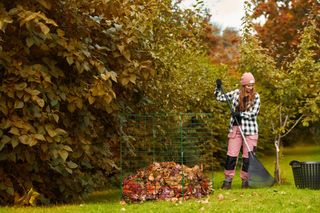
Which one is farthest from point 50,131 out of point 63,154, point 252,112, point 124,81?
point 252,112

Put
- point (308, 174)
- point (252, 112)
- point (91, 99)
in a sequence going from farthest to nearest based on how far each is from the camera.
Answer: point (252, 112), point (308, 174), point (91, 99)

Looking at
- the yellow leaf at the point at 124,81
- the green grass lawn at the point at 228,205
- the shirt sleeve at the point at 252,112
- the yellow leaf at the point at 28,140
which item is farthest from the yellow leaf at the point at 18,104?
the shirt sleeve at the point at 252,112

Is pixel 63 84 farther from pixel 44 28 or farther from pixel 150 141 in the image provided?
pixel 150 141

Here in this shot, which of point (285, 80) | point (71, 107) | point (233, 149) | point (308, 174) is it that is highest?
point (285, 80)

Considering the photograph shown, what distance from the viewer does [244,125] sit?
889cm

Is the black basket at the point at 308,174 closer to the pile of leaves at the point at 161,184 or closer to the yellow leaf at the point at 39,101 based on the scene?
the pile of leaves at the point at 161,184

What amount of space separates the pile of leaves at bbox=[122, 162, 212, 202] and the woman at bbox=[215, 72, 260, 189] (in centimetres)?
134

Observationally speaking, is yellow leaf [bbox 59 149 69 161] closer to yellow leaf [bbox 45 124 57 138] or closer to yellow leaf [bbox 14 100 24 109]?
yellow leaf [bbox 45 124 57 138]

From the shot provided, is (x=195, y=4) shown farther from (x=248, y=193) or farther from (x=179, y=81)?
(x=248, y=193)

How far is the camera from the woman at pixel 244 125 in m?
8.88

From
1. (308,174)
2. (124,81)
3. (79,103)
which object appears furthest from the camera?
(308,174)

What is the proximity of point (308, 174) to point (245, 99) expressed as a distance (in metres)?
1.49

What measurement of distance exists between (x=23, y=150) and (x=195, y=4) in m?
4.12

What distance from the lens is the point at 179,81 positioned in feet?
32.2
